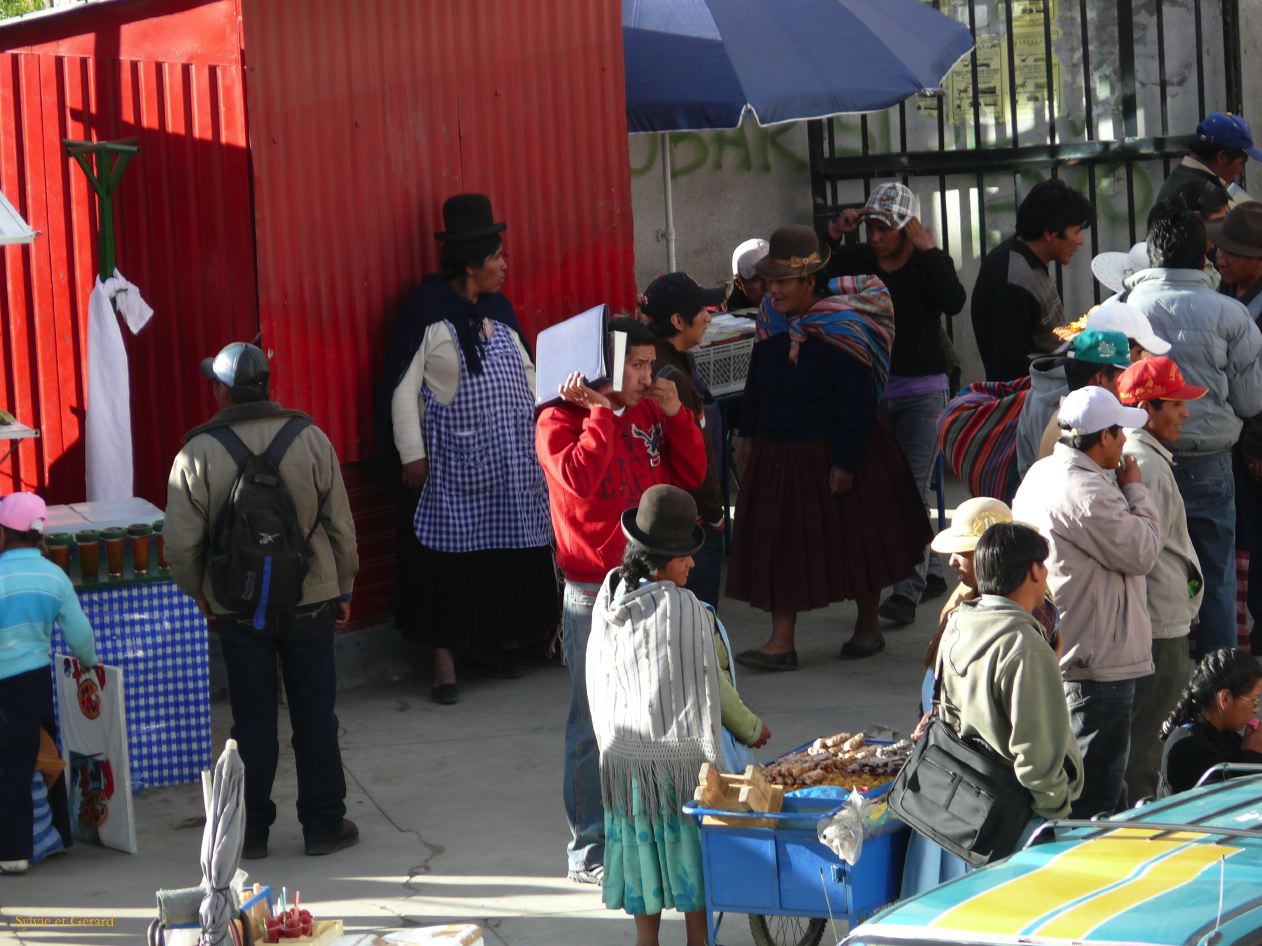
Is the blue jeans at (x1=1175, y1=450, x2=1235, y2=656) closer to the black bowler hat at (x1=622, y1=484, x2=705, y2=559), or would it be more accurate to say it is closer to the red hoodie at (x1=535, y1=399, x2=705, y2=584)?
the red hoodie at (x1=535, y1=399, x2=705, y2=584)

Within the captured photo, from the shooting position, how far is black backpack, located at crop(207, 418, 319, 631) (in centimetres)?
620

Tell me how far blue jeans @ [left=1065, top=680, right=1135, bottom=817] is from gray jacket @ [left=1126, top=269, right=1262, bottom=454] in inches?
79.8

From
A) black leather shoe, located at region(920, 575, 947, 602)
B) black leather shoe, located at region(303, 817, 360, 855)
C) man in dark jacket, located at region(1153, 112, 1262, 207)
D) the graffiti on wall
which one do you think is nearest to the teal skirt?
black leather shoe, located at region(303, 817, 360, 855)

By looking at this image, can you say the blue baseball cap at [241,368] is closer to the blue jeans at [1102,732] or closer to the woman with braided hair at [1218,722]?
the blue jeans at [1102,732]

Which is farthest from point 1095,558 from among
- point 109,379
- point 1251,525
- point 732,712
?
point 109,379

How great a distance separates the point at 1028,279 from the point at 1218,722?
310 cm

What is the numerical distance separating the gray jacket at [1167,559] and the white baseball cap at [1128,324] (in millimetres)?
833

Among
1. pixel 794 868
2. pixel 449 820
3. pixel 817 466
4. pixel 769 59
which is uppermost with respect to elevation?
pixel 769 59

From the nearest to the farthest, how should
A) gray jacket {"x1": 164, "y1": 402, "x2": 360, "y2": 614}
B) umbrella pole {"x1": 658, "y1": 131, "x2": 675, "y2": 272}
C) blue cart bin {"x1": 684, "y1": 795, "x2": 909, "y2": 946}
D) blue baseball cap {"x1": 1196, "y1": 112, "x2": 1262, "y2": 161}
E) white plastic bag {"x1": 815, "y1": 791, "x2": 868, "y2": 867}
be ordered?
1. white plastic bag {"x1": 815, "y1": 791, "x2": 868, "y2": 867}
2. blue cart bin {"x1": 684, "y1": 795, "x2": 909, "y2": 946}
3. gray jacket {"x1": 164, "y1": 402, "x2": 360, "y2": 614}
4. blue baseball cap {"x1": 1196, "y1": 112, "x2": 1262, "y2": 161}
5. umbrella pole {"x1": 658, "y1": 131, "x2": 675, "y2": 272}

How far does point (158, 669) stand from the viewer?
7.18 metres

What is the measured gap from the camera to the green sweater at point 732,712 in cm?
522

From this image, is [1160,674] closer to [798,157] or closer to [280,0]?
[280,0]

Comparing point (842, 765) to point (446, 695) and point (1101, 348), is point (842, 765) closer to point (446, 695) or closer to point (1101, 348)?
point (1101, 348)

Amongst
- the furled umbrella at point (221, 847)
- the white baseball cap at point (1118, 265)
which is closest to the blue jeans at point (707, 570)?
the white baseball cap at point (1118, 265)
